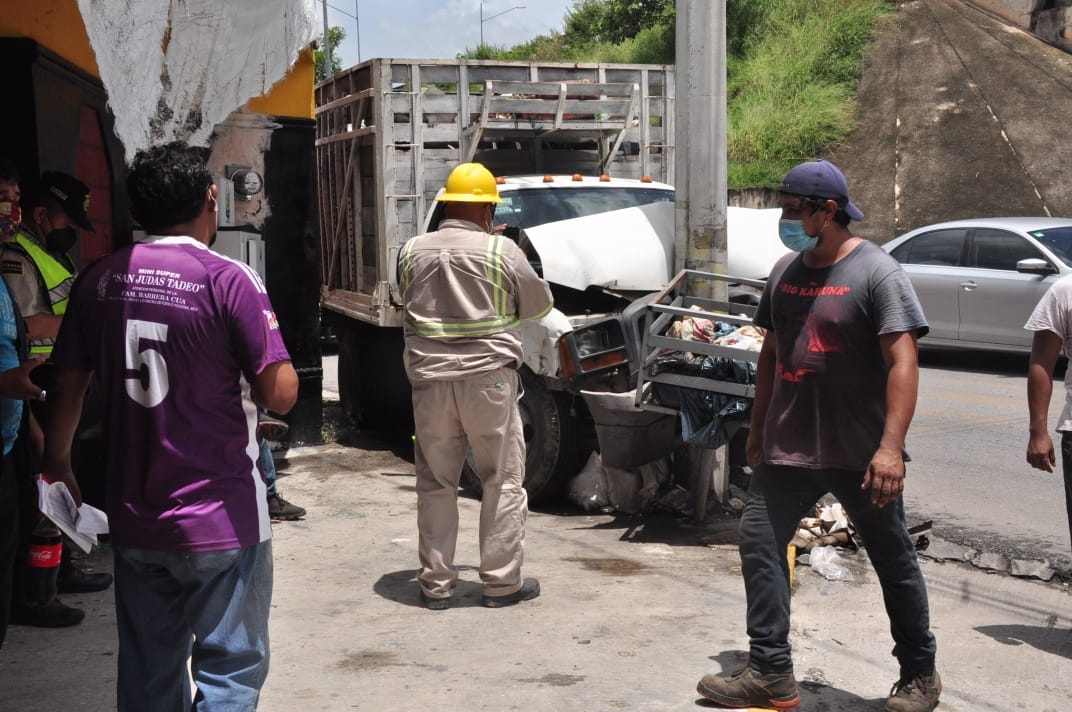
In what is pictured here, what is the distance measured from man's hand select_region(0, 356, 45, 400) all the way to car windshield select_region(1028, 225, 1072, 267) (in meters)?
10.3

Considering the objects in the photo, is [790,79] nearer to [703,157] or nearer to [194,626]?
[703,157]

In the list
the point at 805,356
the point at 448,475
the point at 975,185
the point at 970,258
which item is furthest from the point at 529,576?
the point at 975,185

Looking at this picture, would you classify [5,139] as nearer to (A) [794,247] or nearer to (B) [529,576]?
(B) [529,576]

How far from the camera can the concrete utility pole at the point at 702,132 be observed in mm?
6641

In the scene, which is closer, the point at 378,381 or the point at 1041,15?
the point at 378,381

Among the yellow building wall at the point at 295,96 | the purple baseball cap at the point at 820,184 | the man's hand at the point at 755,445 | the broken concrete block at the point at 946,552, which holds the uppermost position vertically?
the yellow building wall at the point at 295,96

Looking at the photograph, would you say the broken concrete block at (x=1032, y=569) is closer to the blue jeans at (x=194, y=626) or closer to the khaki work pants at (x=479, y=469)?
the khaki work pants at (x=479, y=469)

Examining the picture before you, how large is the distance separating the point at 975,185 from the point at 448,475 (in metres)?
20.4

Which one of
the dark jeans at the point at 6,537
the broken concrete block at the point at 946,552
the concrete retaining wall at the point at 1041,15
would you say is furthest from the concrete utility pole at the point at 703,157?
the concrete retaining wall at the point at 1041,15

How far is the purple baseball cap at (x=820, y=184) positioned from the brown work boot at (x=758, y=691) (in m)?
1.55

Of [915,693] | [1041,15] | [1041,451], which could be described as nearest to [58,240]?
[915,693]

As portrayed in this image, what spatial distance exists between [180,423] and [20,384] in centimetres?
94

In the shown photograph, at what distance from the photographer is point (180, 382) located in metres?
2.95

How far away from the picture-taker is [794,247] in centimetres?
423
